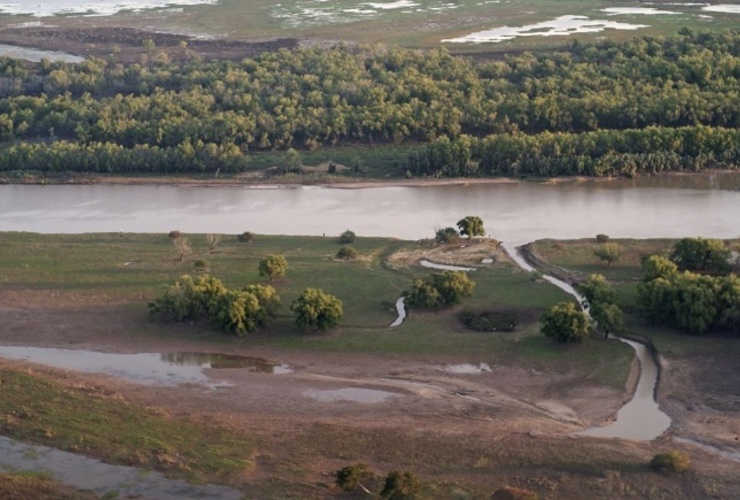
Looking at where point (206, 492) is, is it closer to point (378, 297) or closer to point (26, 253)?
point (378, 297)

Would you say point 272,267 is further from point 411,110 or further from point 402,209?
point 411,110

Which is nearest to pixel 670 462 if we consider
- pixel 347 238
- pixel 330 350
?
pixel 330 350

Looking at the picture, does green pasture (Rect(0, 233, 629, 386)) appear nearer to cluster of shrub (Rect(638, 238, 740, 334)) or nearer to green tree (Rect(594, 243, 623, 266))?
cluster of shrub (Rect(638, 238, 740, 334))

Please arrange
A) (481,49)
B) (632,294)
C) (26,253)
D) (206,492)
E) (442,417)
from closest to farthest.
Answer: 1. (206,492)
2. (442,417)
3. (632,294)
4. (26,253)
5. (481,49)

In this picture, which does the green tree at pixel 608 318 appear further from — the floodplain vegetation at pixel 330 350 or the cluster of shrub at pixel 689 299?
the cluster of shrub at pixel 689 299

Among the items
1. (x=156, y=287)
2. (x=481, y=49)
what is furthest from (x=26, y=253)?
(x=481, y=49)

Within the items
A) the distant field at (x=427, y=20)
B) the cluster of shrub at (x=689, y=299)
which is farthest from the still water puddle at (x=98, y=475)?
the distant field at (x=427, y=20)

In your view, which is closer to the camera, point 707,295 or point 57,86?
point 707,295
